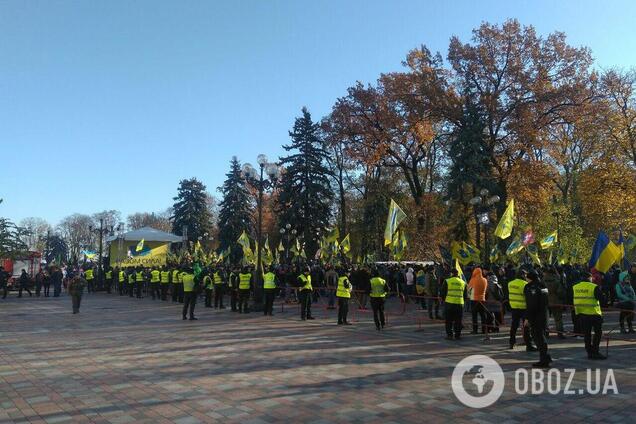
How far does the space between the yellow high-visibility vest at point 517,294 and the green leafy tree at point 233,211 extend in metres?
45.9

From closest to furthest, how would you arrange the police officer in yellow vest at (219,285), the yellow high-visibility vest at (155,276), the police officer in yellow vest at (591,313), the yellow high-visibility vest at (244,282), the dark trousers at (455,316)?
1. the police officer in yellow vest at (591,313)
2. the dark trousers at (455,316)
3. the yellow high-visibility vest at (244,282)
4. the police officer in yellow vest at (219,285)
5. the yellow high-visibility vest at (155,276)

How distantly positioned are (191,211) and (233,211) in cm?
1282

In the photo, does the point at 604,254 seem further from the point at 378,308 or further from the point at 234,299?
the point at 234,299

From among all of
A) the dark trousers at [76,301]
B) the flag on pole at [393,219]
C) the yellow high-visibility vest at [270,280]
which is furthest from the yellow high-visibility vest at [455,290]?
the dark trousers at [76,301]

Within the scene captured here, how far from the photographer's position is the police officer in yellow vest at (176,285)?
25.9 meters

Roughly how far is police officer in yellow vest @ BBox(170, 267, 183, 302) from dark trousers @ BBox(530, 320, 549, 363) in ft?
62.5

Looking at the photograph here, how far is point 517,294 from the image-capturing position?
456 inches

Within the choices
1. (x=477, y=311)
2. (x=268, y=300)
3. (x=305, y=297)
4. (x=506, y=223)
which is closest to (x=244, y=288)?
(x=268, y=300)

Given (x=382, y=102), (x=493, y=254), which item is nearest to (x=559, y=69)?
(x=382, y=102)

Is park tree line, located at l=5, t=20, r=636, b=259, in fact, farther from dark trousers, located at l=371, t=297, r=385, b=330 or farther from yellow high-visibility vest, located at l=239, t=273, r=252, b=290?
dark trousers, located at l=371, t=297, r=385, b=330

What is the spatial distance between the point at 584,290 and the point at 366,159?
2739 centimetres

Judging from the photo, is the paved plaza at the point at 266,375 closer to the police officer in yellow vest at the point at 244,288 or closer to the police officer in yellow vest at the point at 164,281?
the police officer in yellow vest at the point at 244,288

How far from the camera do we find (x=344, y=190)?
52.7 metres

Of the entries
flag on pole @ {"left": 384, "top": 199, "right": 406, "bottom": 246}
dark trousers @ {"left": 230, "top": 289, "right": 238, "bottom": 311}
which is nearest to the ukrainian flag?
flag on pole @ {"left": 384, "top": 199, "right": 406, "bottom": 246}
